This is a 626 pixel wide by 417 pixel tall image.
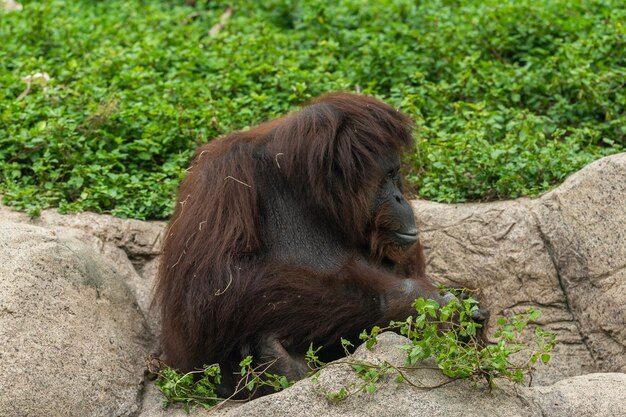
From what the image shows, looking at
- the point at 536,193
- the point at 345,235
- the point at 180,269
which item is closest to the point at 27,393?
the point at 180,269

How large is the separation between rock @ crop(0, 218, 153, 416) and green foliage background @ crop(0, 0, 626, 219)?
28.8 inches

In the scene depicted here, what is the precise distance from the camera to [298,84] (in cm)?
591

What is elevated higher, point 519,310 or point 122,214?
point 122,214

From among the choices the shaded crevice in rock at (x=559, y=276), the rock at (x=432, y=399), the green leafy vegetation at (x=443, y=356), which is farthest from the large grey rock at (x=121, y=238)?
the shaded crevice in rock at (x=559, y=276)

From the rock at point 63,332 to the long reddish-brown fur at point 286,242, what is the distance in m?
0.25

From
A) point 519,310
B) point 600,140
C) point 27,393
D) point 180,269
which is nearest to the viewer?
point 27,393

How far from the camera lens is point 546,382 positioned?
4.48 meters

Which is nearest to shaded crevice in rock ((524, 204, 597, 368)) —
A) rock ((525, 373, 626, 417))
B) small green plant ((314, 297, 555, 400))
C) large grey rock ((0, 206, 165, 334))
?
rock ((525, 373, 626, 417))

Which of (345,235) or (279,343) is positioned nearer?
(279,343)

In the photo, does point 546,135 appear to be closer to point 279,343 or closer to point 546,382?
point 546,382

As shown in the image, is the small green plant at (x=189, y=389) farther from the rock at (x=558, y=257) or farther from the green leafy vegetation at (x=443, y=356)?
the rock at (x=558, y=257)

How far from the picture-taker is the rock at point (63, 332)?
3764 millimetres

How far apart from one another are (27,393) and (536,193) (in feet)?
8.65

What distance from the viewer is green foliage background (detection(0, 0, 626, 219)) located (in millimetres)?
5250
